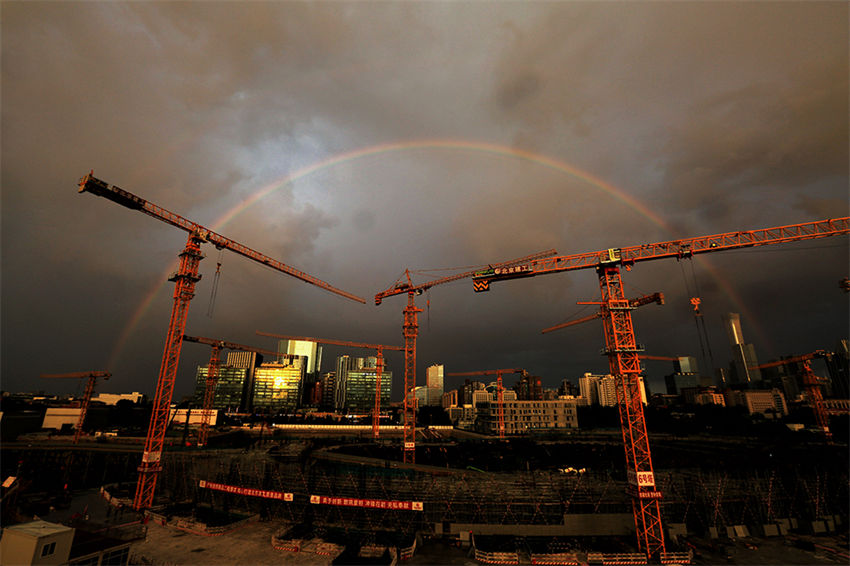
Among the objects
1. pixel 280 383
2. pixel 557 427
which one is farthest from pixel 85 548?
pixel 280 383

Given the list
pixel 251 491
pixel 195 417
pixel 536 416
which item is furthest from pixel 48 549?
pixel 536 416

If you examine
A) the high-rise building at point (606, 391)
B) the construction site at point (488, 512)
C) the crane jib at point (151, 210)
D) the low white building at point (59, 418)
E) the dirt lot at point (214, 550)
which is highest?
the crane jib at point (151, 210)

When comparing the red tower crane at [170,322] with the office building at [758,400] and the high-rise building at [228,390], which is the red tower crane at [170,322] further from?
the office building at [758,400]

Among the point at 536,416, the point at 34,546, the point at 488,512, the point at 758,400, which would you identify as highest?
the point at 758,400

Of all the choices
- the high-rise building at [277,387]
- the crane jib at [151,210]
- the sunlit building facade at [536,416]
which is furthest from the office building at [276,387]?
the crane jib at [151,210]

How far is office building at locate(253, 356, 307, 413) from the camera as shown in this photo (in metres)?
170

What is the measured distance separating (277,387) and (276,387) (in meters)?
0.49

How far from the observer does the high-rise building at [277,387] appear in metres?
170

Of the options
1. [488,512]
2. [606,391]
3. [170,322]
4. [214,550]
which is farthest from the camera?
[606,391]

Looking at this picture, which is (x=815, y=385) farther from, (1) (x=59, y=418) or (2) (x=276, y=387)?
(2) (x=276, y=387)

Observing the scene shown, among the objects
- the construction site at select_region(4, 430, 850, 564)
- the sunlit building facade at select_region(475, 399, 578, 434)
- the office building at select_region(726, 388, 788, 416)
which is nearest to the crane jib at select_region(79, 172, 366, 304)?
the construction site at select_region(4, 430, 850, 564)

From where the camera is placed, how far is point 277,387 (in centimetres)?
17225

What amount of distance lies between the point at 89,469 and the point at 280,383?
423 ft

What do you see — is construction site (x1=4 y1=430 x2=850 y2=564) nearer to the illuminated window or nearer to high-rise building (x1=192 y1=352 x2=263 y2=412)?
the illuminated window
